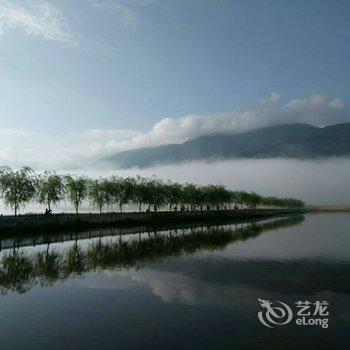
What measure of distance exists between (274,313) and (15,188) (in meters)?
67.1

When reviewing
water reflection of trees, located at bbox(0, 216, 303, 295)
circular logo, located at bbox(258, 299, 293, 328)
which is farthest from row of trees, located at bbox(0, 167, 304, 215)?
circular logo, located at bbox(258, 299, 293, 328)

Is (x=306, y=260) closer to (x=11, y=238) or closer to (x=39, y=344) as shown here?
(x=39, y=344)

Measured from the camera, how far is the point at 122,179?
4619 inches

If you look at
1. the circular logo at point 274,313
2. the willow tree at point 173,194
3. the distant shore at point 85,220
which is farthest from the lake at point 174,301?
the willow tree at point 173,194

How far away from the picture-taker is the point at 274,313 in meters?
22.0

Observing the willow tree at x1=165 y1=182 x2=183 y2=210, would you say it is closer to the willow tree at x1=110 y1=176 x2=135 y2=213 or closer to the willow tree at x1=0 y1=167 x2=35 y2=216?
the willow tree at x1=110 y1=176 x2=135 y2=213

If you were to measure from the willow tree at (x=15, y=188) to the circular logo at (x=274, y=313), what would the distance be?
6470cm

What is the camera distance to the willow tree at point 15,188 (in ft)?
253

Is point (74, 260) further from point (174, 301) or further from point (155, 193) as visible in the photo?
point (155, 193)

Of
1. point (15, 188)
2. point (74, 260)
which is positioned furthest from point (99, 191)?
point (74, 260)

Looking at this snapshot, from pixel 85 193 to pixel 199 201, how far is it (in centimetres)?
6858

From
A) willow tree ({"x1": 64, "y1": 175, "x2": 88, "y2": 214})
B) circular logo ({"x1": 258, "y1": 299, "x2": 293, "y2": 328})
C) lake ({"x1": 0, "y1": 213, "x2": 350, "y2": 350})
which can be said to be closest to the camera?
lake ({"x1": 0, "y1": 213, "x2": 350, "y2": 350})

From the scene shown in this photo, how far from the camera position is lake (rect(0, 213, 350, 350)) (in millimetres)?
18000

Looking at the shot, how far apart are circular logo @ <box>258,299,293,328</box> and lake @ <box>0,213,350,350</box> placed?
58 millimetres
